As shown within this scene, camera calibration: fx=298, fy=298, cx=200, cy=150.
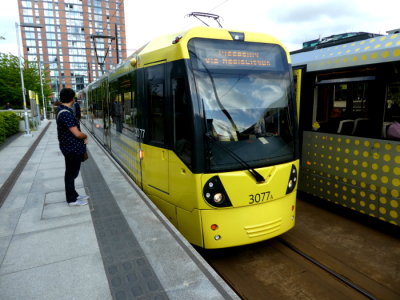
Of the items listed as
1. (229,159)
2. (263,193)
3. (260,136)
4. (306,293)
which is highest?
(260,136)

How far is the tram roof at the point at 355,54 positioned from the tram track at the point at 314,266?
2.86 m

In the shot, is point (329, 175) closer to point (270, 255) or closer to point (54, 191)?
point (270, 255)

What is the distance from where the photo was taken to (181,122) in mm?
3906

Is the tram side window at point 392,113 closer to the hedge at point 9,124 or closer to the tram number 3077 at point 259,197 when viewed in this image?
the tram number 3077 at point 259,197

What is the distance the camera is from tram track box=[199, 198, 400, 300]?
350cm

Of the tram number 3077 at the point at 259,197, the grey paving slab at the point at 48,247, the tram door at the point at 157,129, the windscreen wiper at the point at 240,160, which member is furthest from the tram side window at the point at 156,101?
the grey paving slab at the point at 48,247

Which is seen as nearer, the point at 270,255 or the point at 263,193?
the point at 263,193

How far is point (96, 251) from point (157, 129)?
1901mm

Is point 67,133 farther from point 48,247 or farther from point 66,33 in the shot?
point 66,33

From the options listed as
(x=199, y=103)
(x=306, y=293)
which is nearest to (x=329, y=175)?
(x=306, y=293)

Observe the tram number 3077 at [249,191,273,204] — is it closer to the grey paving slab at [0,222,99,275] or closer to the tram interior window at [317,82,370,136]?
the grey paving slab at [0,222,99,275]

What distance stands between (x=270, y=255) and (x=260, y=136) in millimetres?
1735

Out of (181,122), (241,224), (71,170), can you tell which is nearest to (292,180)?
(241,224)

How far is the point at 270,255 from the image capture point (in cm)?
430
